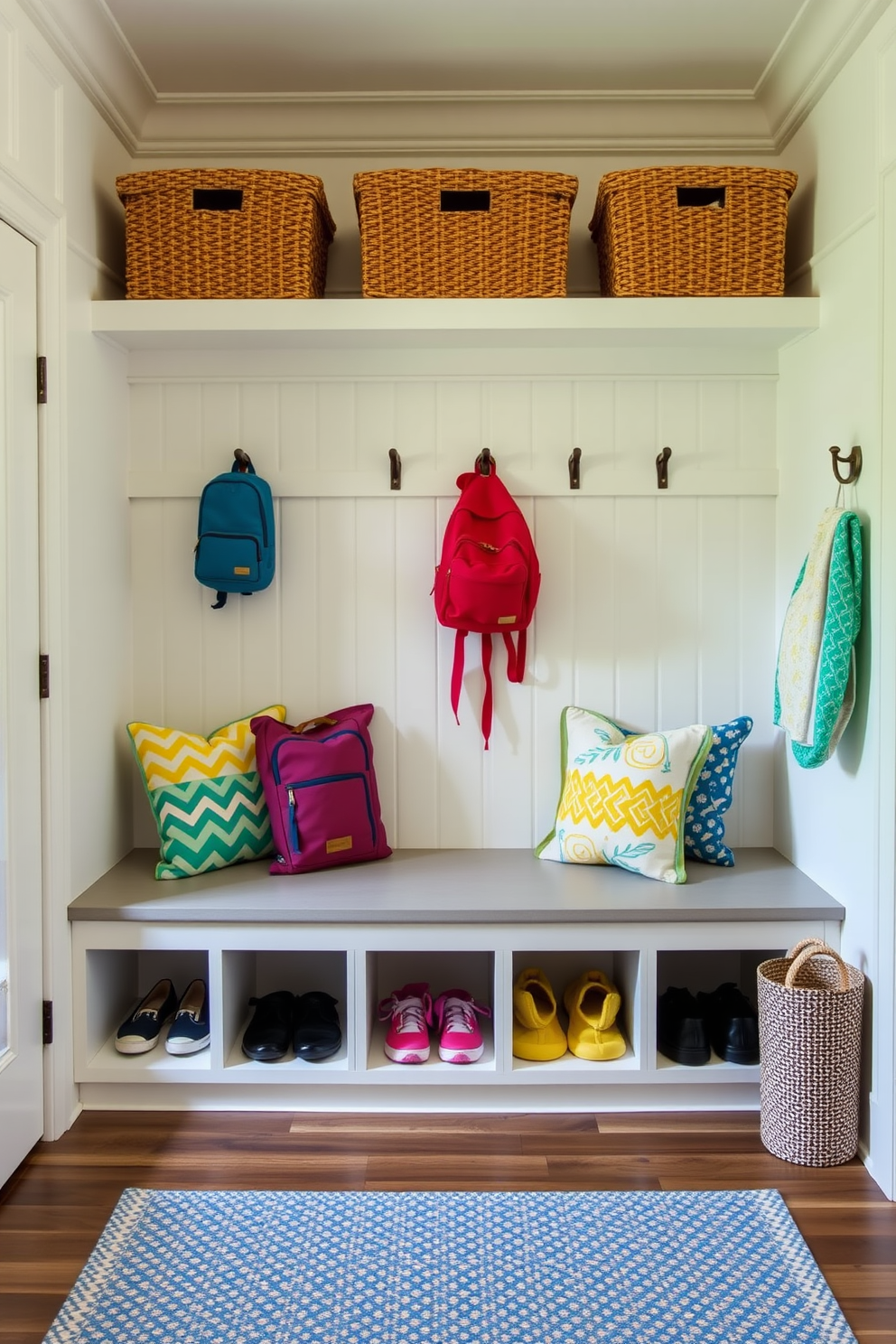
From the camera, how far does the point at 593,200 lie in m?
2.66

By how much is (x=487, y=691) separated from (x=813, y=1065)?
1160 millimetres

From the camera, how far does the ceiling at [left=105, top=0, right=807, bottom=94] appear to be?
2.18 metres

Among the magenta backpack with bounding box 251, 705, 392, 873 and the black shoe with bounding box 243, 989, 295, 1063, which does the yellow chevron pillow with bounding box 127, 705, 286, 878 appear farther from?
the black shoe with bounding box 243, 989, 295, 1063

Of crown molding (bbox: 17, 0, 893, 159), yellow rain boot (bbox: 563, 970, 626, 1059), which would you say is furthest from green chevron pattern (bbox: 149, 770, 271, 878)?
crown molding (bbox: 17, 0, 893, 159)

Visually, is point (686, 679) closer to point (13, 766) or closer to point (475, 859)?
point (475, 859)

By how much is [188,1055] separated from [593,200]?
237cm

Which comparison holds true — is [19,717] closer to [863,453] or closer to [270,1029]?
[270,1029]

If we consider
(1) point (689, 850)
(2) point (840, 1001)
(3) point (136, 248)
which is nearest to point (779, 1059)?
(2) point (840, 1001)

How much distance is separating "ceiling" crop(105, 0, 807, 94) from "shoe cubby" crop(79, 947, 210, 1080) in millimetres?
2070

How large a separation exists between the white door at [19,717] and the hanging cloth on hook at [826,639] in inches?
63.9

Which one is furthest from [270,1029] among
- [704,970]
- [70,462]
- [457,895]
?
[70,462]

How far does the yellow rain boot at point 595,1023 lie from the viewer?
2.30 meters

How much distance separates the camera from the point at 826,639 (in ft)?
6.86

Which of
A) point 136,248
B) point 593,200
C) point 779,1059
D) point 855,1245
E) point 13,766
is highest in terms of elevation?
point 593,200
